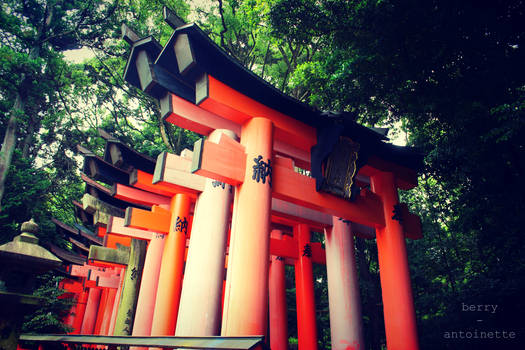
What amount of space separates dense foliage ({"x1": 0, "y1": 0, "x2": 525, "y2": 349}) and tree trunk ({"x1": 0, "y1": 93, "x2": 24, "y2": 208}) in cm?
13

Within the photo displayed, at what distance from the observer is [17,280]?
397cm

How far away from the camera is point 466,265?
42.3 feet

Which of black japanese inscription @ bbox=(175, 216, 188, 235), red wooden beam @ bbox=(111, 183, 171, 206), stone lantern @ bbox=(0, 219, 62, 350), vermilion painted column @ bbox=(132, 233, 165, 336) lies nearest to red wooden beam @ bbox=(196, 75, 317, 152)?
stone lantern @ bbox=(0, 219, 62, 350)

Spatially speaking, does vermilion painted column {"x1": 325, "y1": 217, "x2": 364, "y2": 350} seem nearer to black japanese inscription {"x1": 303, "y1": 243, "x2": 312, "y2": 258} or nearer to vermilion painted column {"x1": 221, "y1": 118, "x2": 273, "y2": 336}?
black japanese inscription {"x1": 303, "y1": 243, "x2": 312, "y2": 258}

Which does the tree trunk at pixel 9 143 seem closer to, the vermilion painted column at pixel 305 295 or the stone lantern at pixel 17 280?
the stone lantern at pixel 17 280

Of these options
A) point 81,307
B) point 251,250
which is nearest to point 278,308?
point 251,250

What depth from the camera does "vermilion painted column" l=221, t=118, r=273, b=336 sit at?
3398 millimetres

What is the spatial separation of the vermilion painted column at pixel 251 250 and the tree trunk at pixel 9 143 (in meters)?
14.6

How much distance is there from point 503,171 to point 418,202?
24.7 ft

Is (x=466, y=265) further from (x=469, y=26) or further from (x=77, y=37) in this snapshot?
(x=77, y=37)

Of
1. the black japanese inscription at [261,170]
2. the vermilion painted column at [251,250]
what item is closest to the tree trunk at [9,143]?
the vermilion painted column at [251,250]

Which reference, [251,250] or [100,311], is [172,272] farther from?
[100,311]

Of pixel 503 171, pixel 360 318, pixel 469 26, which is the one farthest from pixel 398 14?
pixel 360 318

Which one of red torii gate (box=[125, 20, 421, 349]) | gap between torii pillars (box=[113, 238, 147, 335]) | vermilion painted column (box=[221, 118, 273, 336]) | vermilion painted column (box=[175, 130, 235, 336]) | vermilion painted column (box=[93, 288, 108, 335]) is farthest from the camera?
vermilion painted column (box=[93, 288, 108, 335])
